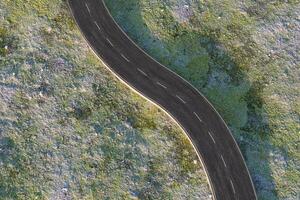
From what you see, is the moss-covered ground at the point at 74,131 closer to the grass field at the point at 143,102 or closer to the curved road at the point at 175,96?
the grass field at the point at 143,102

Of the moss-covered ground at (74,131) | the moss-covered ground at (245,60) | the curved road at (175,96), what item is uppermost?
the moss-covered ground at (245,60)

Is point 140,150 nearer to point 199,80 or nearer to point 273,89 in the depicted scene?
point 199,80

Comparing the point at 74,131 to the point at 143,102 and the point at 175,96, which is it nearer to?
the point at 143,102

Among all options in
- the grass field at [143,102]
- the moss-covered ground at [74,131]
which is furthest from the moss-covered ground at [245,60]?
the moss-covered ground at [74,131]

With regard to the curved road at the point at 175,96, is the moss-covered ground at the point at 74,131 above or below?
Result: below

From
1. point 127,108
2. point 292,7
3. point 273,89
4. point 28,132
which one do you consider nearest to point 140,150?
point 127,108

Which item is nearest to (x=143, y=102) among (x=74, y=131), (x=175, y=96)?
(x=175, y=96)
